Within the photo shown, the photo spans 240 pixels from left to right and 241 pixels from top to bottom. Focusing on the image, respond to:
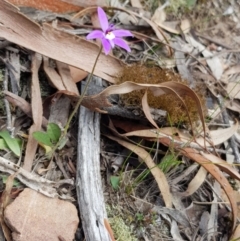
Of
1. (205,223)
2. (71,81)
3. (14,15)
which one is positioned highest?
(14,15)

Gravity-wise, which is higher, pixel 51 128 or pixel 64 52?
pixel 64 52

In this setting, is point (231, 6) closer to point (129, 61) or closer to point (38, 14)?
point (129, 61)

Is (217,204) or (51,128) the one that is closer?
(51,128)

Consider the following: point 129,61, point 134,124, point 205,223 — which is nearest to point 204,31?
point 129,61

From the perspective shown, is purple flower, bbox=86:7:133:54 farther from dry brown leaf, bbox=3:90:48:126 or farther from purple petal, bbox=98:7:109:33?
dry brown leaf, bbox=3:90:48:126

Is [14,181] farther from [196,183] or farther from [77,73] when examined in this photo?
[196,183]

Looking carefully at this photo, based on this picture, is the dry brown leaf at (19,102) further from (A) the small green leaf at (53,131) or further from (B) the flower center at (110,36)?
(B) the flower center at (110,36)
